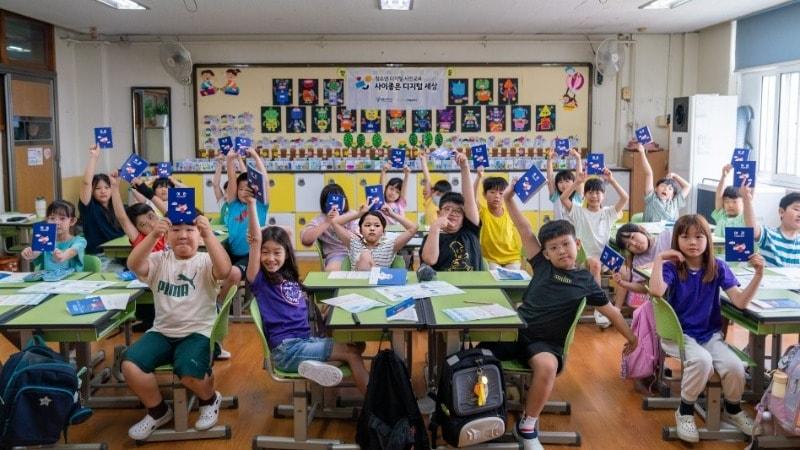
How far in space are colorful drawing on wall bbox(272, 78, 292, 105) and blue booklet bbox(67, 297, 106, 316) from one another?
5892 mm

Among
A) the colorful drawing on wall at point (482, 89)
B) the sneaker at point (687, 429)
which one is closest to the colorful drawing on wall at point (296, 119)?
the colorful drawing on wall at point (482, 89)

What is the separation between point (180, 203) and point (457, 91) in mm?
6167

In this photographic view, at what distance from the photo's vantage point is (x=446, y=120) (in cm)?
915

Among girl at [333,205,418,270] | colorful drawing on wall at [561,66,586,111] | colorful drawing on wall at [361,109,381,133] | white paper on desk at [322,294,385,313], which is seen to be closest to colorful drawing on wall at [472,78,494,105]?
colorful drawing on wall at [561,66,586,111]

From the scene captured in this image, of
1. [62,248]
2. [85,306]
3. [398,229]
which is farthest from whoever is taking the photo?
[398,229]

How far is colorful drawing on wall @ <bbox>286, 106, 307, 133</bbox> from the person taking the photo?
357 inches

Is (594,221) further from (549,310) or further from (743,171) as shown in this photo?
(549,310)

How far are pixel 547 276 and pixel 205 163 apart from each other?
5918 mm

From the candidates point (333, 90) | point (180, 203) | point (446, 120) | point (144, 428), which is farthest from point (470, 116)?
point (144, 428)

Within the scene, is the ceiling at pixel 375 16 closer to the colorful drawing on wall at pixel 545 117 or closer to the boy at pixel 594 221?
the colorful drawing on wall at pixel 545 117

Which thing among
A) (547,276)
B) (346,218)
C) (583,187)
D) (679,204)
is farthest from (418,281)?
(679,204)

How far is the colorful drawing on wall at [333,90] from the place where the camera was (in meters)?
9.04

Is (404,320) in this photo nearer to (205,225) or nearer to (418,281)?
(418,281)

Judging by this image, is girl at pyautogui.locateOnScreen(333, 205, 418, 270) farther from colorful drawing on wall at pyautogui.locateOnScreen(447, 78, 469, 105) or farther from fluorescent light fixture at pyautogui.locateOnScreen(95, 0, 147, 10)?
colorful drawing on wall at pyautogui.locateOnScreen(447, 78, 469, 105)
